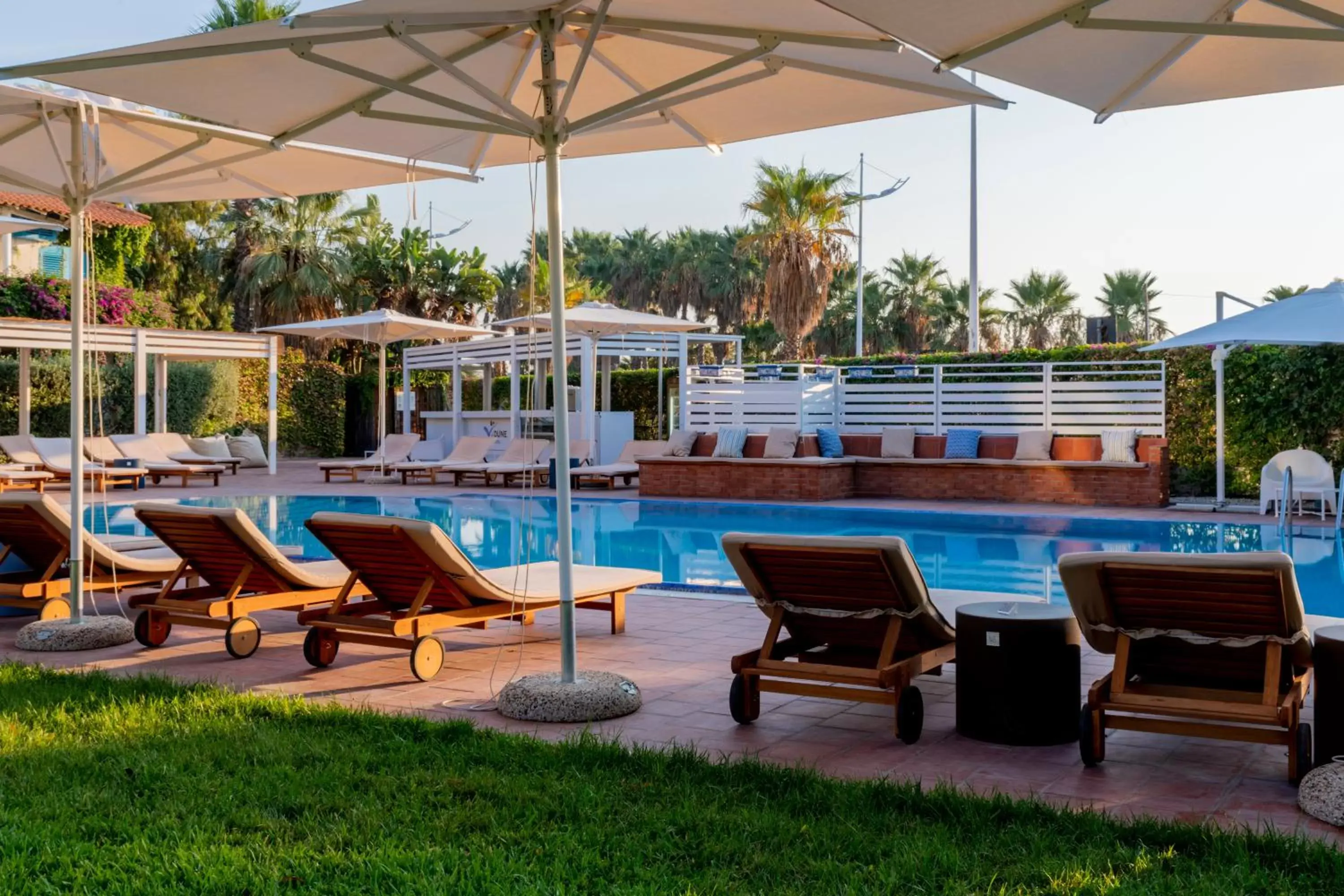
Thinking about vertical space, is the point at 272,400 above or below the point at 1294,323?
below

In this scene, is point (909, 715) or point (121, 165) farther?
point (121, 165)

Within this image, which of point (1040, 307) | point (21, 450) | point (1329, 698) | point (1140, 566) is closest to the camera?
point (1329, 698)

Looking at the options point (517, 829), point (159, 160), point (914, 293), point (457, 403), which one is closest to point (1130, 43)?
point (517, 829)

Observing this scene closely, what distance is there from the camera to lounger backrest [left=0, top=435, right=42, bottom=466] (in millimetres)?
18766

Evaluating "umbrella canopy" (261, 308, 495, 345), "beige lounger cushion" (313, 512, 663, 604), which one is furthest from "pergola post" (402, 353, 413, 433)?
"beige lounger cushion" (313, 512, 663, 604)

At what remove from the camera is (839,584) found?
463cm

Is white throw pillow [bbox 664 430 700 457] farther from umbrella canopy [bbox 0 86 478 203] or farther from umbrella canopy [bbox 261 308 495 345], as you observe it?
umbrella canopy [bbox 0 86 478 203]

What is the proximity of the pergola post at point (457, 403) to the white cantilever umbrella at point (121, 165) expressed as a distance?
51.7 ft

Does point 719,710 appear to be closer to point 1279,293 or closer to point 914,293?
point 1279,293

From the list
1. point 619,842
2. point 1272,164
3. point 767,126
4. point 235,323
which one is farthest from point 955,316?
point 619,842

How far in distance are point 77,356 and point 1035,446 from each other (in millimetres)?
12569

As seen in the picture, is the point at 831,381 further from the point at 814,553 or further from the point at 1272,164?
the point at 814,553

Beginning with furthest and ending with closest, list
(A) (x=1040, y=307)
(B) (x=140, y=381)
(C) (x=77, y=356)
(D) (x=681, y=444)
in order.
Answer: (A) (x=1040, y=307), (B) (x=140, y=381), (D) (x=681, y=444), (C) (x=77, y=356)

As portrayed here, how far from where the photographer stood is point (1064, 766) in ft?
13.5
